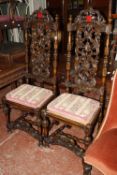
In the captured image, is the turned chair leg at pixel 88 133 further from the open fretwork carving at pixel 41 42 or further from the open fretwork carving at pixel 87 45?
Result: the open fretwork carving at pixel 41 42

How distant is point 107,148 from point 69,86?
832 millimetres

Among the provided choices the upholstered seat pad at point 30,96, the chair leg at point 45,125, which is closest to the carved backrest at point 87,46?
the upholstered seat pad at point 30,96

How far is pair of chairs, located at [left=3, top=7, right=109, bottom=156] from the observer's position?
1728mm

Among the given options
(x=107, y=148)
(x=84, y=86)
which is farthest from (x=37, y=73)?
(x=107, y=148)

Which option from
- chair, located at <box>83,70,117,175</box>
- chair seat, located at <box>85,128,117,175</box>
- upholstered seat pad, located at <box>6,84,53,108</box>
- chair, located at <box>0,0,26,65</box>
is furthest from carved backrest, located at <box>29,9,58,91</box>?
chair seat, located at <box>85,128,117,175</box>

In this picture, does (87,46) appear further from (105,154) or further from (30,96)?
(105,154)

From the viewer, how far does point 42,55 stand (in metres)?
2.09

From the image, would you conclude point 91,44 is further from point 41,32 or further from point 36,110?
point 36,110

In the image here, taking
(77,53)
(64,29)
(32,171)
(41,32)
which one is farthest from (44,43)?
(64,29)

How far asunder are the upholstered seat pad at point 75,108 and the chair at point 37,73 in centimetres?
16

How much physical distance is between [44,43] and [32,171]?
116 cm

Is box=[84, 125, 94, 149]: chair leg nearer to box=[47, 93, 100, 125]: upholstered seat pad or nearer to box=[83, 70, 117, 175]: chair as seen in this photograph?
box=[47, 93, 100, 125]: upholstered seat pad

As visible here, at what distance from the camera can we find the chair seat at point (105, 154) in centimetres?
119

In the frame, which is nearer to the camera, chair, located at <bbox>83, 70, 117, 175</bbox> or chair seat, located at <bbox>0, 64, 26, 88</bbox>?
chair, located at <bbox>83, 70, 117, 175</bbox>
